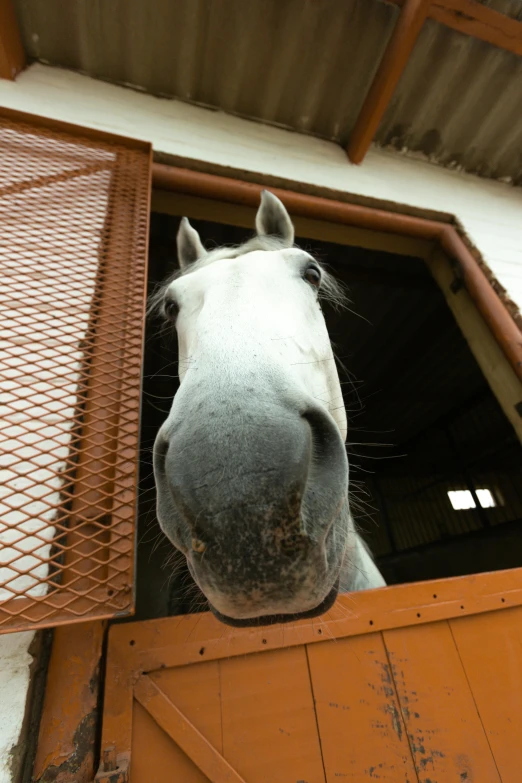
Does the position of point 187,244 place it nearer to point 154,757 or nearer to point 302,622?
point 302,622

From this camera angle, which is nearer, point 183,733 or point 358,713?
point 183,733

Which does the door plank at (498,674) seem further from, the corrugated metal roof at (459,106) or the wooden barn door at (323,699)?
the corrugated metal roof at (459,106)

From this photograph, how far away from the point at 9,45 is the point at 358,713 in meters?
4.26

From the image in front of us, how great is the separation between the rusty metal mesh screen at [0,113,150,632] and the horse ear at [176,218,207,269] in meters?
0.23

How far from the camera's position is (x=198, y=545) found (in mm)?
693

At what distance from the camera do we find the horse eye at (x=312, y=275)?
1.68 meters

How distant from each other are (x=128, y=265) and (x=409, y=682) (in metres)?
2.30

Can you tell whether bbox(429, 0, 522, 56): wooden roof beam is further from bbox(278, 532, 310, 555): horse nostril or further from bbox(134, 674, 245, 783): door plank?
bbox(134, 674, 245, 783): door plank

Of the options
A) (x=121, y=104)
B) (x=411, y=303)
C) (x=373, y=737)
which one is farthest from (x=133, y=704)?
(x=411, y=303)

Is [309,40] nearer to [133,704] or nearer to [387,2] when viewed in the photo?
[387,2]

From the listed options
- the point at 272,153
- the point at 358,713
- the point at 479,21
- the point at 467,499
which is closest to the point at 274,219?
the point at 272,153

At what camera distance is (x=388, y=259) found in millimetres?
4203

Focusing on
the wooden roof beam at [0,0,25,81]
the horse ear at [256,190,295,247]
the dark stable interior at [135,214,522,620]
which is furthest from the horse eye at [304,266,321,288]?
the wooden roof beam at [0,0,25,81]

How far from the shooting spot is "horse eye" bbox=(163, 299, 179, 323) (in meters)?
1.64
